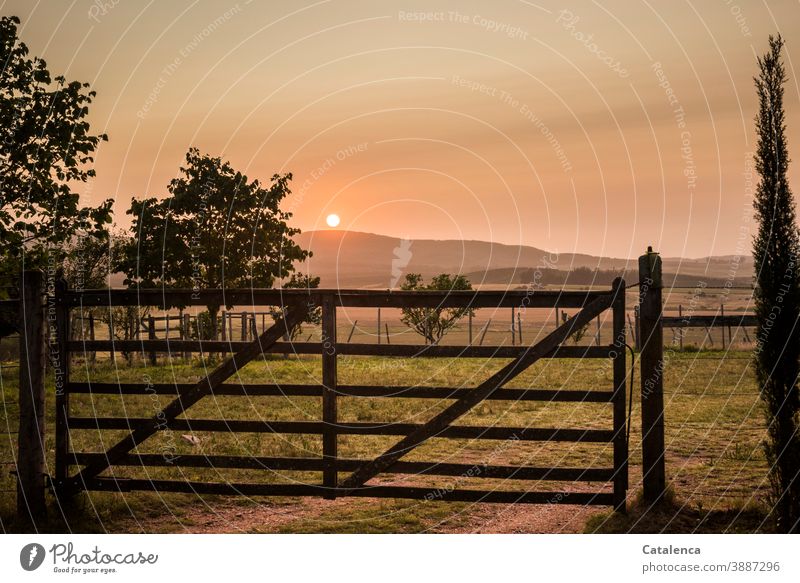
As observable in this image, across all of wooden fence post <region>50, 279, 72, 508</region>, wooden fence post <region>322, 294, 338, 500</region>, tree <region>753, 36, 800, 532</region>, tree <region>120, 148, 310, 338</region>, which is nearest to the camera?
tree <region>753, 36, 800, 532</region>

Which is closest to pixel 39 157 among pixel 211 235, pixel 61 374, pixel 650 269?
pixel 61 374

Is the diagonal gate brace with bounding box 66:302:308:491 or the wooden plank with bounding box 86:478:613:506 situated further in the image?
the diagonal gate brace with bounding box 66:302:308:491

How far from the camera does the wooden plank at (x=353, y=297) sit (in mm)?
8250

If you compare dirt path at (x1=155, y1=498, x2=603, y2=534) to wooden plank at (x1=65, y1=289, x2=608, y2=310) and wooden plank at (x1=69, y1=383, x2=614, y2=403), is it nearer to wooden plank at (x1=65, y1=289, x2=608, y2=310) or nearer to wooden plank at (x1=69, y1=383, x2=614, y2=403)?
wooden plank at (x1=69, y1=383, x2=614, y2=403)

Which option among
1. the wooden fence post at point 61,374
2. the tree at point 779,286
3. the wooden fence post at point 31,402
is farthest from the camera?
the wooden fence post at point 61,374

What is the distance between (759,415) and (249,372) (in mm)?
16639

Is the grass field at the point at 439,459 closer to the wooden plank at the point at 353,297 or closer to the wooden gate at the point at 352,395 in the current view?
the wooden gate at the point at 352,395

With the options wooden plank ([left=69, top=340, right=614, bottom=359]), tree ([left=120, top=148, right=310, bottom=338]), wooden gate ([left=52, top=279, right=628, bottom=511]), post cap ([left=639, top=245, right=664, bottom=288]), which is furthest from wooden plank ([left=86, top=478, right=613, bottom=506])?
tree ([left=120, top=148, right=310, bottom=338])

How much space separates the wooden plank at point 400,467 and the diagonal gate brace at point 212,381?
0.58 ft

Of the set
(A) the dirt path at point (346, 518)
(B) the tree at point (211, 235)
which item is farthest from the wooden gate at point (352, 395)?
(B) the tree at point (211, 235)

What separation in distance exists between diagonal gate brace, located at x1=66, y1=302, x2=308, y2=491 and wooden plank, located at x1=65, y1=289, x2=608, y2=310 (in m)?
0.24

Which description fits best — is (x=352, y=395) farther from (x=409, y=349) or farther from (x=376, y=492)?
(x=376, y=492)

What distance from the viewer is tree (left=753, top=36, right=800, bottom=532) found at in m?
7.83

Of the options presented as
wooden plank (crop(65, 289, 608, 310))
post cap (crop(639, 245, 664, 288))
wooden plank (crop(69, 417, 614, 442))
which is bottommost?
wooden plank (crop(69, 417, 614, 442))
